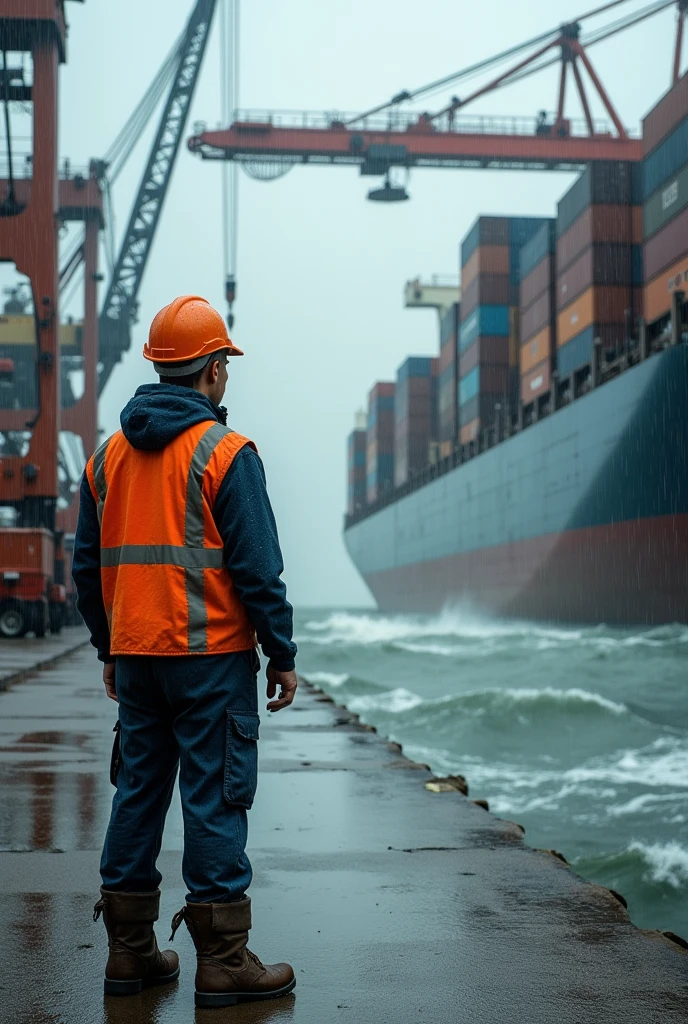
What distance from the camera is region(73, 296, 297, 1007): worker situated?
2.18 meters

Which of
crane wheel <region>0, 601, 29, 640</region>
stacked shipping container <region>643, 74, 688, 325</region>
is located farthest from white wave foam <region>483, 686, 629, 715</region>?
stacked shipping container <region>643, 74, 688, 325</region>

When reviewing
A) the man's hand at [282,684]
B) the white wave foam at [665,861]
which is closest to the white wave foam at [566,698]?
the white wave foam at [665,861]

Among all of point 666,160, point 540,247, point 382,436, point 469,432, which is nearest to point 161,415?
point 666,160

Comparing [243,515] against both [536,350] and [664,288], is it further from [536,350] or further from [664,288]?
[536,350]

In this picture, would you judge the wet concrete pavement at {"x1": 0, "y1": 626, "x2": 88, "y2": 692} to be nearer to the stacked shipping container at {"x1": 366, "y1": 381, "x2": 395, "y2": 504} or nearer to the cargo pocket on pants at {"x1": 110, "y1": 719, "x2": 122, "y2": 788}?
the cargo pocket on pants at {"x1": 110, "y1": 719, "x2": 122, "y2": 788}

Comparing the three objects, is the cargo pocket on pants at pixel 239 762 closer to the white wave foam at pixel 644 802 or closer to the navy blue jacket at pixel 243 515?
the navy blue jacket at pixel 243 515

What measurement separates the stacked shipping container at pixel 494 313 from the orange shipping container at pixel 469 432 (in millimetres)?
31

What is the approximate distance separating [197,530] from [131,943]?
85 cm

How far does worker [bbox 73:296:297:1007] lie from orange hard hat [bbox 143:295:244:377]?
0.23 feet

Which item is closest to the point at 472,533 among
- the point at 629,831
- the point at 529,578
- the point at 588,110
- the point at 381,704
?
the point at 529,578

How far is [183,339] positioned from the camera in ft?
7.91

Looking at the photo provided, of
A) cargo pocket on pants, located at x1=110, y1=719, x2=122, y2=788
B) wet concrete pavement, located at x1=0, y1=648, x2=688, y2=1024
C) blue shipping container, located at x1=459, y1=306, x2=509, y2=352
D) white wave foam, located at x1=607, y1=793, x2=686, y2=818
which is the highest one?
blue shipping container, located at x1=459, y1=306, x2=509, y2=352

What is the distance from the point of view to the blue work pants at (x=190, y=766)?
7.13ft

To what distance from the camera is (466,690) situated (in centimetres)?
1497
